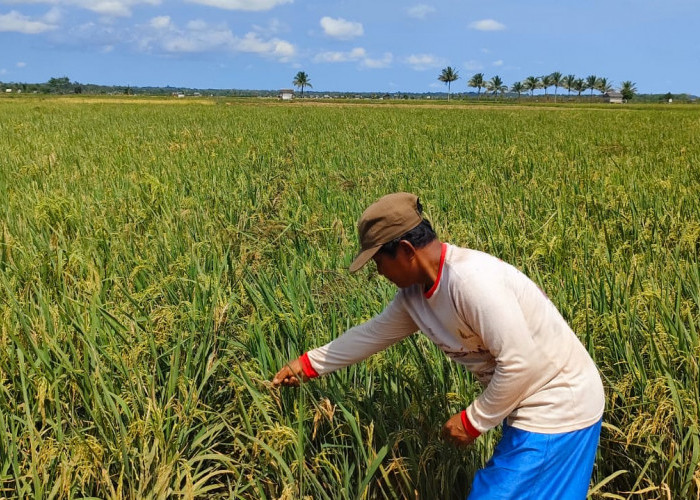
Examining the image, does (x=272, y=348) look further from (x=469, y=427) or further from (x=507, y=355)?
(x=507, y=355)

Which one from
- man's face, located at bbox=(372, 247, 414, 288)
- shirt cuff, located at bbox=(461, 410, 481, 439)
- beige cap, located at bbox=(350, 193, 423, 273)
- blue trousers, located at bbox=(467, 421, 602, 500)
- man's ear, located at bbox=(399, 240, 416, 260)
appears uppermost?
beige cap, located at bbox=(350, 193, 423, 273)

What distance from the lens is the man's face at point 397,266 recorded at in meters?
1.51

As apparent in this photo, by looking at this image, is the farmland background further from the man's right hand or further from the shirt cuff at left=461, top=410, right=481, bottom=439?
the shirt cuff at left=461, top=410, right=481, bottom=439

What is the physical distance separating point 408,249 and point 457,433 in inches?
20.9

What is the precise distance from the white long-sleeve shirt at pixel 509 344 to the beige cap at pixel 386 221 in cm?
16

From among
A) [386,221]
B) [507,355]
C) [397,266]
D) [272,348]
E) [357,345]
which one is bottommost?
[272,348]

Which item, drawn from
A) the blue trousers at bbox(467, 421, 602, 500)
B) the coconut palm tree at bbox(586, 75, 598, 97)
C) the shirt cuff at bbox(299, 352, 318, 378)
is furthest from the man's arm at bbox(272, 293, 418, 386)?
the coconut palm tree at bbox(586, 75, 598, 97)

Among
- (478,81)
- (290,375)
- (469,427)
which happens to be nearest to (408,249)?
(469,427)

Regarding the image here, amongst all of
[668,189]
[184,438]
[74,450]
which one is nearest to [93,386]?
[74,450]

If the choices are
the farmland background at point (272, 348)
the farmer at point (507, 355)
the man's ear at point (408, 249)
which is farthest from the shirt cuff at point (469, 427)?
the man's ear at point (408, 249)

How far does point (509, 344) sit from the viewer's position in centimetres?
142

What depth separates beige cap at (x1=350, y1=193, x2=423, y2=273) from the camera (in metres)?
1.45

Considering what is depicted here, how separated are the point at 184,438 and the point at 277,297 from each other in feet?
2.56

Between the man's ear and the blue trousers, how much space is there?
55 centimetres
